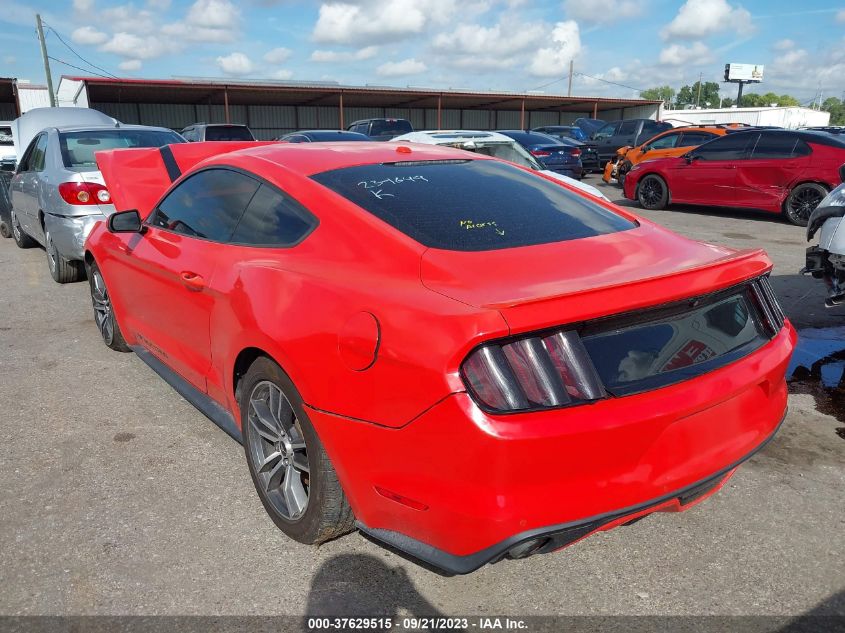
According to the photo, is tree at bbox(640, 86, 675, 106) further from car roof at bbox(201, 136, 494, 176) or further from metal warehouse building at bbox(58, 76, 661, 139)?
car roof at bbox(201, 136, 494, 176)

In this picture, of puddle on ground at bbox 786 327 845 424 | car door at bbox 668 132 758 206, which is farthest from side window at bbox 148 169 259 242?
car door at bbox 668 132 758 206

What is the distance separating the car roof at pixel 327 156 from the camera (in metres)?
3.03

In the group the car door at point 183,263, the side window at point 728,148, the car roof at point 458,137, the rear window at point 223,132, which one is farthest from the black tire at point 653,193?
the rear window at point 223,132

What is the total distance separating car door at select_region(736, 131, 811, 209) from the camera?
1105cm

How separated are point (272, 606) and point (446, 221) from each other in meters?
1.53

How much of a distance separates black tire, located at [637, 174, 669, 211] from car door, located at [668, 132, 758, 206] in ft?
0.69

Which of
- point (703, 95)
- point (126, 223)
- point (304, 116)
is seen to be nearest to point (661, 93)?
point (703, 95)

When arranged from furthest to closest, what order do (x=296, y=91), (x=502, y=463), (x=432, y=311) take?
(x=296, y=91) → (x=432, y=311) → (x=502, y=463)

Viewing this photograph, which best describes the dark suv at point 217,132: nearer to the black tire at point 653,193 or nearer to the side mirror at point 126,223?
the black tire at point 653,193

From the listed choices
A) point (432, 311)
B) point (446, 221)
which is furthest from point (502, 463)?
point (446, 221)

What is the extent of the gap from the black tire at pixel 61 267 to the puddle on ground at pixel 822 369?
22.5 feet

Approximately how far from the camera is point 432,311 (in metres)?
2.00

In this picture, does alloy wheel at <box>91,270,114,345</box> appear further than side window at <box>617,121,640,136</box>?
No

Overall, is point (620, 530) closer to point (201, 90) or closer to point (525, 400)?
point (525, 400)
